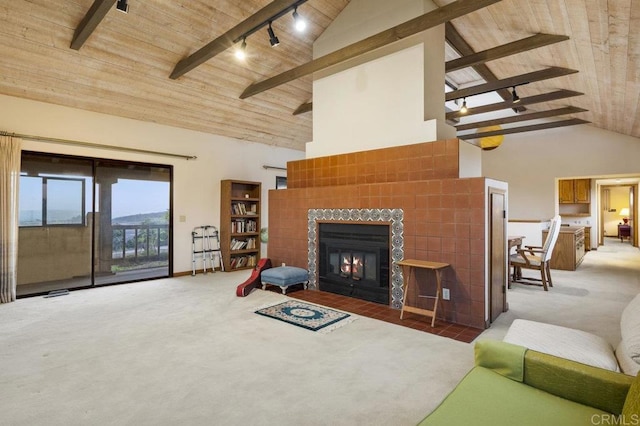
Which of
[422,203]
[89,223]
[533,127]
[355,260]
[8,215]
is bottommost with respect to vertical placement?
[355,260]

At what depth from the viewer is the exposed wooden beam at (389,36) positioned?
3.40 meters

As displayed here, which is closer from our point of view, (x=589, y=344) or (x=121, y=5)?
(x=589, y=344)

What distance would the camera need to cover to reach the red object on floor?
480cm

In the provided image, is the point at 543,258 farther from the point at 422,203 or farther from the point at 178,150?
the point at 178,150

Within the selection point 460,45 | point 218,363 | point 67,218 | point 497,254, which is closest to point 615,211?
point 460,45

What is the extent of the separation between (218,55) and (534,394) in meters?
5.61

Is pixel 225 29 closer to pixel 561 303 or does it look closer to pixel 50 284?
pixel 50 284

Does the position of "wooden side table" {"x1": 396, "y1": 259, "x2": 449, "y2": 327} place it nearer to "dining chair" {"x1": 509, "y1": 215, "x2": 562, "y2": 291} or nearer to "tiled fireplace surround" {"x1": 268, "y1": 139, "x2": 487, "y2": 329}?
"tiled fireplace surround" {"x1": 268, "y1": 139, "x2": 487, "y2": 329}

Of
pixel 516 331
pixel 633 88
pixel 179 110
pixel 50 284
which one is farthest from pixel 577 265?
pixel 50 284

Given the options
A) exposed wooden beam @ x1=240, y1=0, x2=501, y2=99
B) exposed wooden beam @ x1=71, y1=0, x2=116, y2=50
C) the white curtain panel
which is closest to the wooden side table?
exposed wooden beam @ x1=240, y1=0, x2=501, y2=99

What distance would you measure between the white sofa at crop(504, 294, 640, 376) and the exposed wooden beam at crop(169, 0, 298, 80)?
12.4ft

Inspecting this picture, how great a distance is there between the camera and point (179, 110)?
5.97 metres

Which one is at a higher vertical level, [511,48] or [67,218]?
[511,48]

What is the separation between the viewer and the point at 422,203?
13.0 ft
